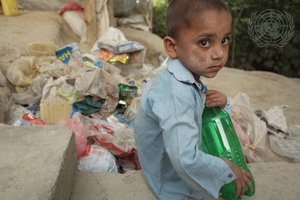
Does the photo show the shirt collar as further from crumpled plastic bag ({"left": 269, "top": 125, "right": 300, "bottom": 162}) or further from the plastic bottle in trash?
crumpled plastic bag ({"left": 269, "top": 125, "right": 300, "bottom": 162})

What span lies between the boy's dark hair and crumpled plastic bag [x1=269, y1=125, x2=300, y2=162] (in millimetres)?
→ 1623

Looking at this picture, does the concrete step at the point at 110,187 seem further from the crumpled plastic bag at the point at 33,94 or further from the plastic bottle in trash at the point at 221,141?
the crumpled plastic bag at the point at 33,94

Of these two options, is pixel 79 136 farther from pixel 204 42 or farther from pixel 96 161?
pixel 204 42

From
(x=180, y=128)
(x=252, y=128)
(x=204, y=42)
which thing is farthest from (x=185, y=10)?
(x=252, y=128)

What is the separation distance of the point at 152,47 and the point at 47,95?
2.85m

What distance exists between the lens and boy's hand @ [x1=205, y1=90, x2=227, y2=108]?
158cm

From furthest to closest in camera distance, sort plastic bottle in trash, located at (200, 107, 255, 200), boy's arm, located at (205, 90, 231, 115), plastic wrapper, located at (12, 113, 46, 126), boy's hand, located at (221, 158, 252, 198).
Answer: plastic wrapper, located at (12, 113, 46, 126) → boy's arm, located at (205, 90, 231, 115) → plastic bottle in trash, located at (200, 107, 255, 200) → boy's hand, located at (221, 158, 252, 198)

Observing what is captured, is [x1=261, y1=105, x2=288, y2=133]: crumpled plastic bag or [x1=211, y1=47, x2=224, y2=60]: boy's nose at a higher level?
[x1=211, y1=47, x2=224, y2=60]: boy's nose

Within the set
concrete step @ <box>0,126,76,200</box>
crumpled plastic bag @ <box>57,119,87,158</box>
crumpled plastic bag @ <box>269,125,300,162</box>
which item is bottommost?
crumpled plastic bag @ <box>269,125,300,162</box>

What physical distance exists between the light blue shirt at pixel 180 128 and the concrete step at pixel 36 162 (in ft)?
1.26

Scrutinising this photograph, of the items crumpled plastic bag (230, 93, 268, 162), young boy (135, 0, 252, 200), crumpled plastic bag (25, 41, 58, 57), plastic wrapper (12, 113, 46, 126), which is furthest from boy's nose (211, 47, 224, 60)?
crumpled plastic bag (25, 41, 58, 57)

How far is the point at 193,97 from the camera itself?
125 cm

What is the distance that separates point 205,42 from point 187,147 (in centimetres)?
42

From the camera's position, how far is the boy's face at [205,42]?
122 cm
